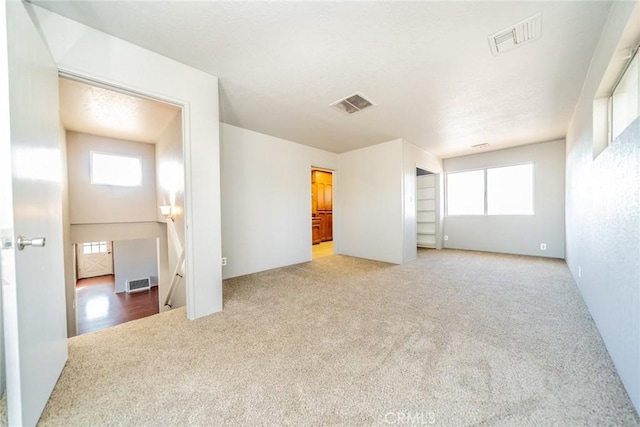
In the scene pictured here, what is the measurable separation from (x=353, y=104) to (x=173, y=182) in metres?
2.95

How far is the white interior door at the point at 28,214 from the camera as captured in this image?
936 millimetres

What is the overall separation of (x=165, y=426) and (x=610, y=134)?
3.68 meters

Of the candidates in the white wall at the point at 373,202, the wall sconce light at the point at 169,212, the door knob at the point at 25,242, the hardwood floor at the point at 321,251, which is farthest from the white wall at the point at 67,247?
the white wall at the point at 373,202

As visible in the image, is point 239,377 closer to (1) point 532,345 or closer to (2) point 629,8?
(1) point 532,345

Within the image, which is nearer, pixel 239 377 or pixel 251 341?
pixel 239 377

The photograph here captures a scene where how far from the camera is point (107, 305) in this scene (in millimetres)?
5824

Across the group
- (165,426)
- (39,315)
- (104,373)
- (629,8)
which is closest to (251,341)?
(165,426)

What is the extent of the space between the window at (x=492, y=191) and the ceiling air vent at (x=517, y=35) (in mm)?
4094

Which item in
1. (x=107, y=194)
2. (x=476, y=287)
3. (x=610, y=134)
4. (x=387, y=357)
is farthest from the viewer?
(x=107, y=194)

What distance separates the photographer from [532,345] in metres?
1.68

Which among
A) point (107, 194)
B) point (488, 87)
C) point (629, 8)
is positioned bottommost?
point (107, 194)

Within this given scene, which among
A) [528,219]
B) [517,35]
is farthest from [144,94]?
[528,219]

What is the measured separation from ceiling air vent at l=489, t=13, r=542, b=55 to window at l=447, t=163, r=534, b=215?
13.4 ft

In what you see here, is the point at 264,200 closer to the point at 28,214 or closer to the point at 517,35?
the point at 28,214
